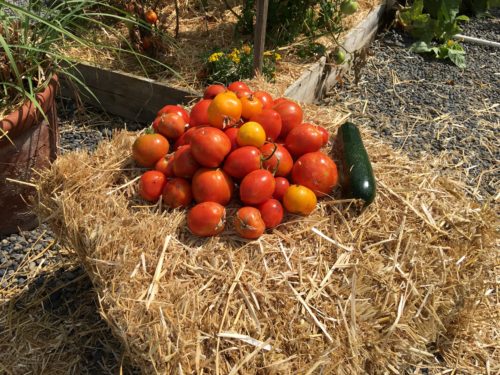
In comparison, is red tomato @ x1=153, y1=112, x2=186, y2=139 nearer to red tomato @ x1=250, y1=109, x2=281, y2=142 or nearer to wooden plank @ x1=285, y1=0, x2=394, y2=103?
red tomato @ x1=250, y1=109, x2=281, y2=142

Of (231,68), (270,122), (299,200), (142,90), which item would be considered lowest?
(142,90)

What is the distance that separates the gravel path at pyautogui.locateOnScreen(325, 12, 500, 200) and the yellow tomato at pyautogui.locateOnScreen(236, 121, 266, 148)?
2.39 m

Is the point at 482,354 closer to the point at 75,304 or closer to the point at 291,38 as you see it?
the point at 75,304

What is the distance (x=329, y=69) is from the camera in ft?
16.1

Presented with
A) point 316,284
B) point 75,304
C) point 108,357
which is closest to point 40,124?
point 75,304

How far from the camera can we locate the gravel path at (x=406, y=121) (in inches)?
128

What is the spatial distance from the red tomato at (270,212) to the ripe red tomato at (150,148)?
0.63 meters

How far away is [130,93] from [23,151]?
1.43 meters

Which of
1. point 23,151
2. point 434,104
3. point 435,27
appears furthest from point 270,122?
point 435,27

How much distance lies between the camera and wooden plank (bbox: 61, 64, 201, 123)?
166 inches

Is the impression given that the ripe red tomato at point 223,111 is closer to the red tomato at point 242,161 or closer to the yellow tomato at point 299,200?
the red tomato at point 242,161

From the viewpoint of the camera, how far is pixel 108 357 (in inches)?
109

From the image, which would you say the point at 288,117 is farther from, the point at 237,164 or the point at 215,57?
the point at 215,57

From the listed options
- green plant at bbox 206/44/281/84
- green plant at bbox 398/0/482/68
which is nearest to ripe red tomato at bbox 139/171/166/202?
green plant at bbox 206/44/281/84
